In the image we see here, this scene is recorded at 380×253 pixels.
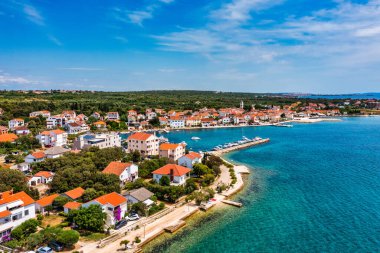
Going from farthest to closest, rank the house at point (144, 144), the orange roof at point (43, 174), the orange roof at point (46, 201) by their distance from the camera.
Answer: the house at point (144, 144), the orange roof at point (43, 174), the orange roof at point (46, 201)

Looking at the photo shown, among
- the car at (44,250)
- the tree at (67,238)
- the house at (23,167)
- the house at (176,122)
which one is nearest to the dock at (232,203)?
the tree at (67,238)

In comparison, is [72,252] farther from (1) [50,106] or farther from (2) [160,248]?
(1) [50,106]

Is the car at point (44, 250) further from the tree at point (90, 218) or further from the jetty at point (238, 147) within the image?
the jetty at point (238, 147)

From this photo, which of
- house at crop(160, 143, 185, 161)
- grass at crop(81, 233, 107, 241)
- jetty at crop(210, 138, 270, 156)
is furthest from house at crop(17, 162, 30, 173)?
jetty at crop(210, 138, 270, 156)

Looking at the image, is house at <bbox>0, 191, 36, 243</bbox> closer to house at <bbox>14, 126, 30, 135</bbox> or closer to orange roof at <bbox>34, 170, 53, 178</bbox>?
orange roof at <bbox>34, 170, 53, 178</bbox>

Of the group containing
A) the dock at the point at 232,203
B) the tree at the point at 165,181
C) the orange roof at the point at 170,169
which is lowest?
the dock at the point at 232,203

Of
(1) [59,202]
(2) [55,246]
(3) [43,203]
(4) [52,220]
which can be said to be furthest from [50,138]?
(2) [55,246]
